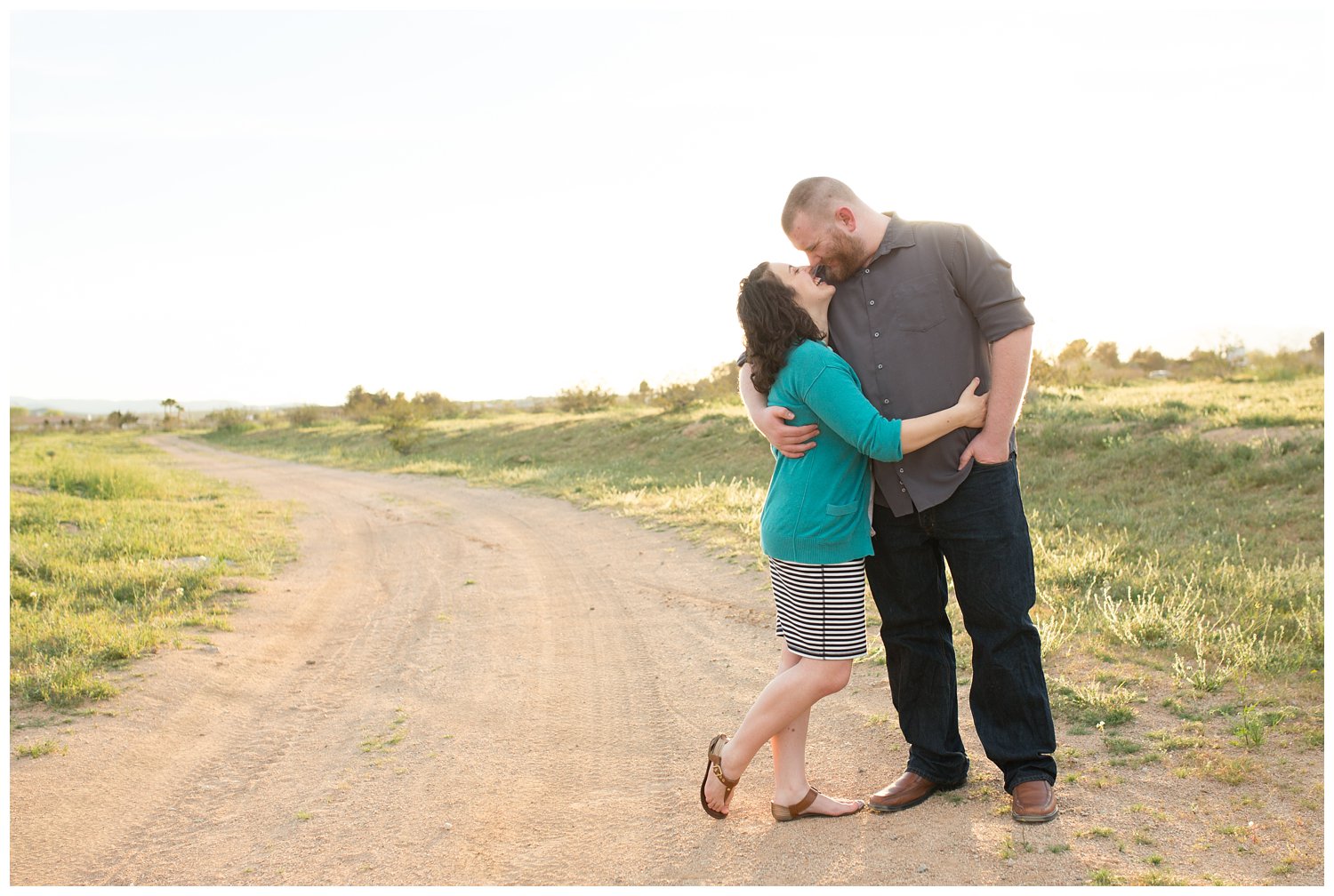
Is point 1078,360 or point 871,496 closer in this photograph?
point 871,496

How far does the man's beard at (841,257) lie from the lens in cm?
333

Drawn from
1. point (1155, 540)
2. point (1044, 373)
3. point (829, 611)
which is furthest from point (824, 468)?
point (1044, 373)

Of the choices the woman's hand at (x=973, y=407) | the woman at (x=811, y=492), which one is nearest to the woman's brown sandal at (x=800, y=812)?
the woman at (x=811, y=492)

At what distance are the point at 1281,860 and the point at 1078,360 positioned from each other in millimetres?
26729

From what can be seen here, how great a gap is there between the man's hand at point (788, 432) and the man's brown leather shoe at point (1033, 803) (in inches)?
56.6

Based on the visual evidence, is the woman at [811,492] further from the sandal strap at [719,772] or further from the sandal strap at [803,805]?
the sandal strap at [803,805]

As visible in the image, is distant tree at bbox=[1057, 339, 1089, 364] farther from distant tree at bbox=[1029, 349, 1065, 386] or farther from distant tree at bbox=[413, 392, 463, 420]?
distant tree at bbox=[413, 392, 463, 420]

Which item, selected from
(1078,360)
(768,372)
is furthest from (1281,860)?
(1078,360)

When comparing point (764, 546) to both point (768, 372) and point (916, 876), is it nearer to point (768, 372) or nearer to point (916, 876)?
point (768, 372)

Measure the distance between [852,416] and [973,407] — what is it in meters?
0.46

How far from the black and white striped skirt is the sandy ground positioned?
2.20 ft

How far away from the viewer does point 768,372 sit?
3.25 m

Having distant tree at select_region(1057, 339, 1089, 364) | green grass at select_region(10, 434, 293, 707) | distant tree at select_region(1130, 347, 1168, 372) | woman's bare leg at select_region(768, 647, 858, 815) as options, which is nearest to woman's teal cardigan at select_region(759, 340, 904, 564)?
woman's bare leg at select_region(768, 647, 858, 815)

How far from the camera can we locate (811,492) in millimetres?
3254
